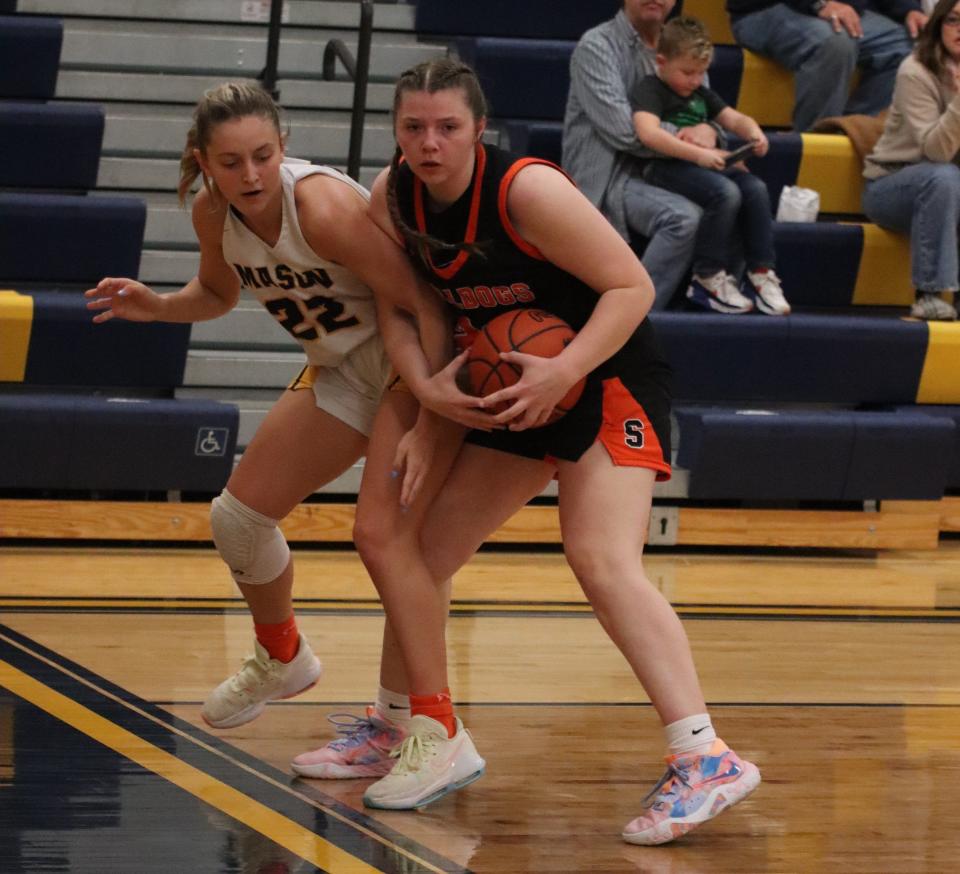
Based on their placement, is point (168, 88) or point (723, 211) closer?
point (723, 211)

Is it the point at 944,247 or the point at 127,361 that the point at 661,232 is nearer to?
the point at 944,247

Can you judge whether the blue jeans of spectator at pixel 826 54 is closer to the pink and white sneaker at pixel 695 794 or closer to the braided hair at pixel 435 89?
the braided hair at pixel 435 89

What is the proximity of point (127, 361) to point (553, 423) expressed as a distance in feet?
9.53

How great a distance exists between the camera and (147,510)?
17.7 feet

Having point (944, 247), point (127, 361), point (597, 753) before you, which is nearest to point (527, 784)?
point (597, 753)

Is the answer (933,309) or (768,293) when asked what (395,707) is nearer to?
(768,293)

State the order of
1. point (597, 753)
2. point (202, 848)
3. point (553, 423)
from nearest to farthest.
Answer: point (202, 848)
point (553, 423)
point (597, 753)

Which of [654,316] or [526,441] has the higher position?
[526,441]

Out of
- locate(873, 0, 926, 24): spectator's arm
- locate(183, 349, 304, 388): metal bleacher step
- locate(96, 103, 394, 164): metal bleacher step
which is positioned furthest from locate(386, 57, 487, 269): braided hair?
locate(873, 0, 926, 24): spectator's arm

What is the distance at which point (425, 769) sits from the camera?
307cm

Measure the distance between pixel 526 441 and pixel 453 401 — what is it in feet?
0.51

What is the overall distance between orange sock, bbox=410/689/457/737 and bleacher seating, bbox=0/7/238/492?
241 cm

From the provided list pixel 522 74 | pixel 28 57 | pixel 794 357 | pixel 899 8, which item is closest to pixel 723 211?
pixel 794 357

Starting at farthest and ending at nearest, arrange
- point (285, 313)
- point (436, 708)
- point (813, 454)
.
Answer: point (813, 454) < point (285, 313) < point (436, 708)
